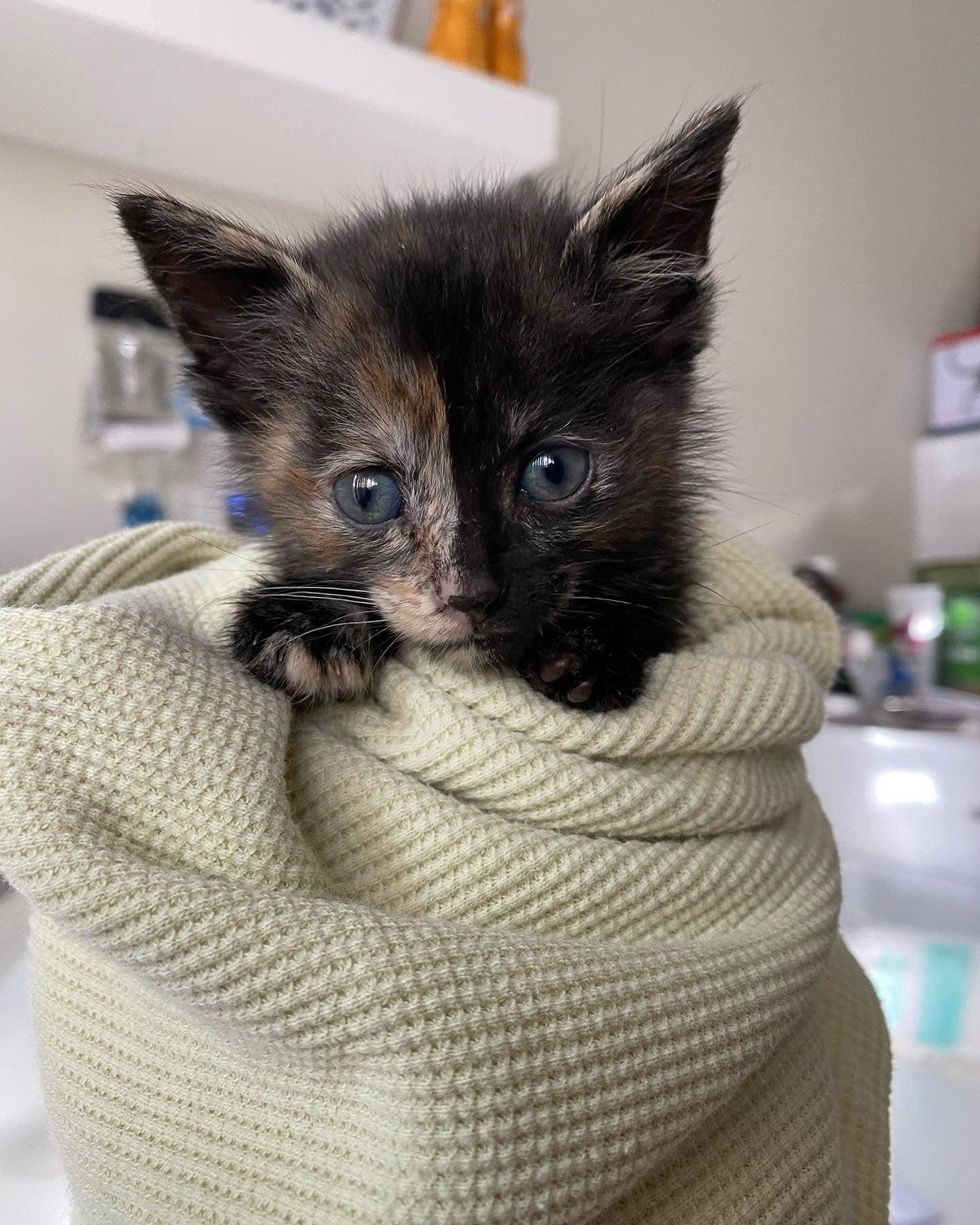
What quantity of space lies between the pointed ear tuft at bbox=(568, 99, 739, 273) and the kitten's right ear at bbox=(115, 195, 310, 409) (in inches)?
10.7

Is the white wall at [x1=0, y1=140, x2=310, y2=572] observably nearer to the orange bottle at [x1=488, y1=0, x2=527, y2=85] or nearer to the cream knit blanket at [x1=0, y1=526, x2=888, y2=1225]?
the orange bottle at [x1=488, y1=0, x2=527, y2=85]

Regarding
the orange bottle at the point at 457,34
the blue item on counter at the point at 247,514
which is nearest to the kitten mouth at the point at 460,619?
the blue item on counter at the point at 247,514

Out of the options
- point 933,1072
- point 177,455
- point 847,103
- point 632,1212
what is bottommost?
point 933,1072

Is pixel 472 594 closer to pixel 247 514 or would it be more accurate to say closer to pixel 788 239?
pixel 247 514

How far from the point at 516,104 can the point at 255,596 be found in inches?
44.8

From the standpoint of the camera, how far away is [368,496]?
70cm

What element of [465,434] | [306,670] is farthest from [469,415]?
[306,670]

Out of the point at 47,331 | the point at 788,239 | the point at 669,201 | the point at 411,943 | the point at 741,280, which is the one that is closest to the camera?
the point at 411,943

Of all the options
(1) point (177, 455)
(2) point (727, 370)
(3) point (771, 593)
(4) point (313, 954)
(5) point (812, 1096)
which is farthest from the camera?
(2) point (727, 370)

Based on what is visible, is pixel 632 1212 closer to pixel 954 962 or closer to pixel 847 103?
pixel 954 962

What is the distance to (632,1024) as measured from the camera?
0.51 metres

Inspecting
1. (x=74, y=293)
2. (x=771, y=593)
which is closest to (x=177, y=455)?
(x=74, y=293)

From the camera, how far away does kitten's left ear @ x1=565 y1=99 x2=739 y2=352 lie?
685 millimetres

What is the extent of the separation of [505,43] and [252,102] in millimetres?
612
